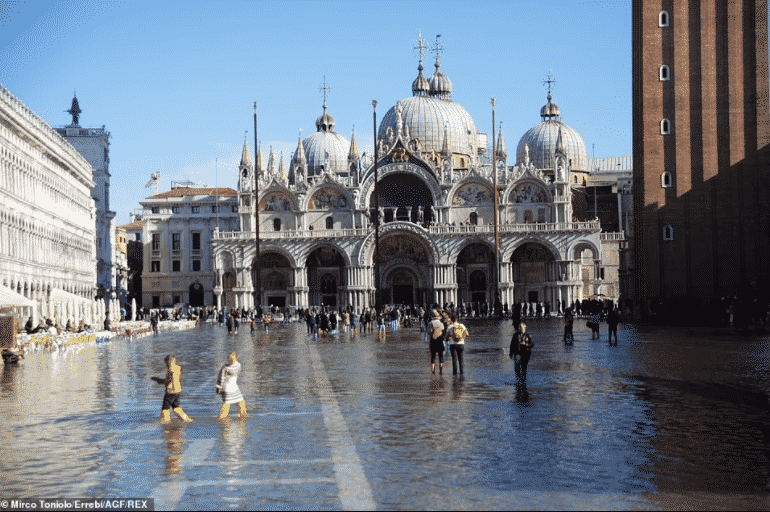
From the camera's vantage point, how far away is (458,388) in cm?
1956

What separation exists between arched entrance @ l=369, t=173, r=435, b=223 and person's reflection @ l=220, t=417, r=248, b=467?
73587mm

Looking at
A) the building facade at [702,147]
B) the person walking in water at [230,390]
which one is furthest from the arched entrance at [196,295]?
the person walking in water at [230,390]

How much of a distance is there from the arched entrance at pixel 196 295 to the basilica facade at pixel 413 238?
13.0 m

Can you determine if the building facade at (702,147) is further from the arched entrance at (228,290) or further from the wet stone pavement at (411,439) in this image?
the arched entrance at (228,290)

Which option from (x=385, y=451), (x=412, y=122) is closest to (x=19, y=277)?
(x=385, y=451)

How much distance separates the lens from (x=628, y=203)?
9944cm

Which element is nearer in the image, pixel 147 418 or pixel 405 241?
pixel 147 418

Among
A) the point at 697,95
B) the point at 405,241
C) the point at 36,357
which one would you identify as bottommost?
the point at 36,357

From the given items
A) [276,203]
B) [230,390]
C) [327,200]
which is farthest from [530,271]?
[230,390]

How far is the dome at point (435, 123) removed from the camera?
317 ft

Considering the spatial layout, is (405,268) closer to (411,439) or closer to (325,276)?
(325,276)

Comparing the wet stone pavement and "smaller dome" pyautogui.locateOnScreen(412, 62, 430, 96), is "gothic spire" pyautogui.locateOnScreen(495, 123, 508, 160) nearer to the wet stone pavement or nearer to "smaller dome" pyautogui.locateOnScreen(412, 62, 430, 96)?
"smaller dome" pyautogui.locateOnScreen(412, 62, 430, 96)

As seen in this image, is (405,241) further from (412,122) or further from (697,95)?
(697,95)

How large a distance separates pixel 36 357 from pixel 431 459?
2576 centimetres
